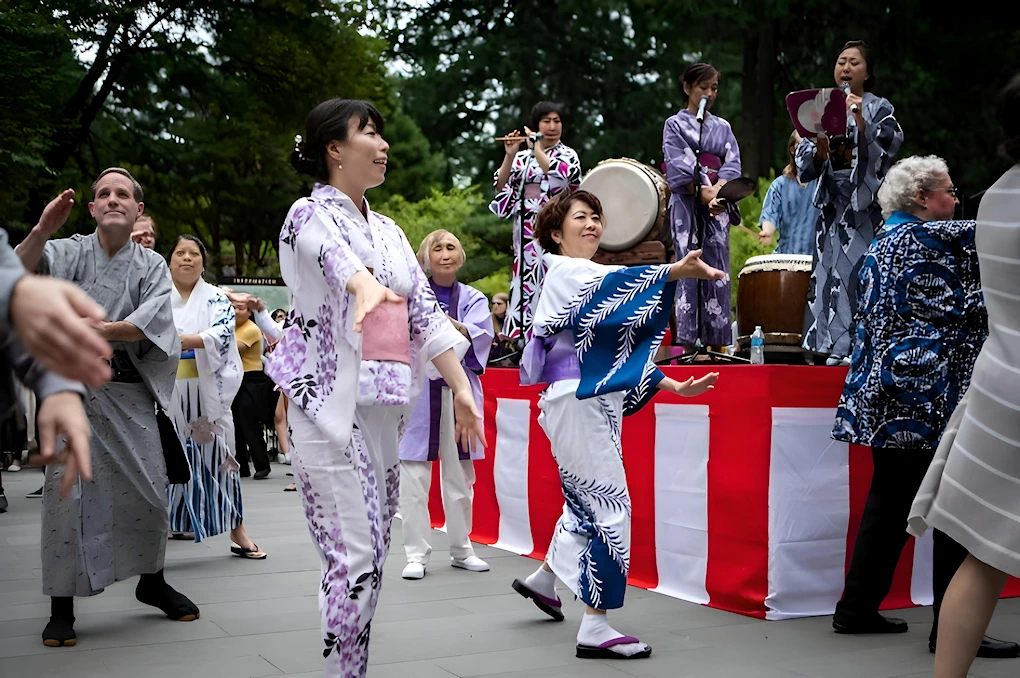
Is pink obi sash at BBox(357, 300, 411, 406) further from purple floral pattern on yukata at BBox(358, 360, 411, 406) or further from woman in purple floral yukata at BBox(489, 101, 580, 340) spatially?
woman in purple floral yukata at BBox(489, 101, 580, 340)

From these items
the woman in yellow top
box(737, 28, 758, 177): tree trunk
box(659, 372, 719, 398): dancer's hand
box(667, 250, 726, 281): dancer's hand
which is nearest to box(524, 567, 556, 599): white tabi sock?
box(659, 372, 719, 398): dancer's hand

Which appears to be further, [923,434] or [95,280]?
[95,280]

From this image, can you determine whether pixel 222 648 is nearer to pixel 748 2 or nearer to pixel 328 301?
pixel 328 301

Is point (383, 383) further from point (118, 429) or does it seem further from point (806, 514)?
point (806, 514)

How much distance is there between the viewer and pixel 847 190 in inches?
221

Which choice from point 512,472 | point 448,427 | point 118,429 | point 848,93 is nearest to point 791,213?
point 848,93

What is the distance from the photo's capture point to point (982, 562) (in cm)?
281

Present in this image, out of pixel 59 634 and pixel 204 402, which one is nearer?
pixel 59 634

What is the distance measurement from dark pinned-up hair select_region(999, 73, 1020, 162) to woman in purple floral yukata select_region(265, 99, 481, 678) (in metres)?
1.62

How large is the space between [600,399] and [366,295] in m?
1.58

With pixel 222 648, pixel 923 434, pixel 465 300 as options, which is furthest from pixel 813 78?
pixel 222 648

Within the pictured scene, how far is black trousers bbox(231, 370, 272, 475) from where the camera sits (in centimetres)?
1106

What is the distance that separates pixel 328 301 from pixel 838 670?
7.25 feet

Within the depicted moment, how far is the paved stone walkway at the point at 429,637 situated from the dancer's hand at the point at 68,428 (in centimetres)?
230
